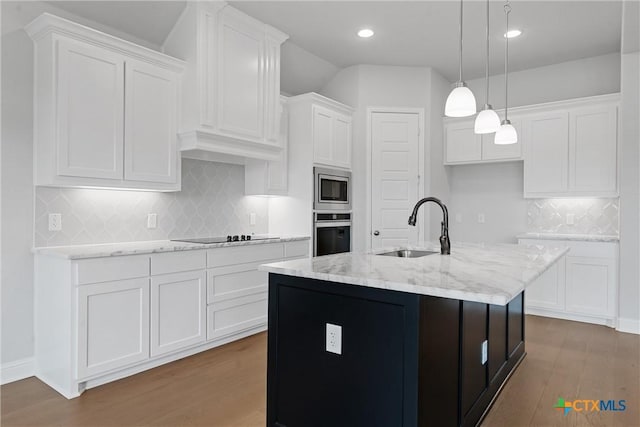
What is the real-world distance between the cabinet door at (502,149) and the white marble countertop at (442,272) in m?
2.54

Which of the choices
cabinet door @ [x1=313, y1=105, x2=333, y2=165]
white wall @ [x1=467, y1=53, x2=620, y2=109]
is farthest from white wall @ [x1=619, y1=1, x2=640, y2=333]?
cabinet door @ [x1=313, y1=105, x2=333, y2=165]

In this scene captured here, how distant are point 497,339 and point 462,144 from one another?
318 cm

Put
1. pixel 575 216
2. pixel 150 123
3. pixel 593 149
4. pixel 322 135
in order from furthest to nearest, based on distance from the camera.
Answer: pixel 575 216 < pixel 322 135 < pixel 593 149 < pixel 150 123

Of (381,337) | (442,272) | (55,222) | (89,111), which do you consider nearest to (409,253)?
(442,272)

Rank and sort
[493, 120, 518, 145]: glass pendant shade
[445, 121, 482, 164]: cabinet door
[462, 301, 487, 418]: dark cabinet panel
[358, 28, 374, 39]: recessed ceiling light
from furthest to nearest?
[445, 121, 482, 164]: cabinet door, [358, 28, 374, 39]: recessed ceiling light, [493, 120, 518, 145]: glass pendant shade, [462, 301, 487, 418]: dark cabinet panel

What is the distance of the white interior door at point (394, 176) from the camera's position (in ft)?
16.4

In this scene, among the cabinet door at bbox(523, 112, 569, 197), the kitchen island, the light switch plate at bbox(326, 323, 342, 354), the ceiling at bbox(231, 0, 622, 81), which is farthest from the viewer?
the cabinet door at bbox(523, 112, 569, 197)

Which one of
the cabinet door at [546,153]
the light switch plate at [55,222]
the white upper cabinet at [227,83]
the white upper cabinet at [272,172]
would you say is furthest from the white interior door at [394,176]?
the light switch plate at [55,222]

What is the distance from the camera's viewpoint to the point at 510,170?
5262 mm

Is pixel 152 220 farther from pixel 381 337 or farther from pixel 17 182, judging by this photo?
pixel 381 337

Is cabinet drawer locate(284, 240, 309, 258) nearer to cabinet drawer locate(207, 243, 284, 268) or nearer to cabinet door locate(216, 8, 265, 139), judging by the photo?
cabinet drawer locate(207, 243, 284, 268)

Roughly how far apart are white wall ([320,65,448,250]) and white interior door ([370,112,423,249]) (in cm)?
12

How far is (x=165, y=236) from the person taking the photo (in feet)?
12.2

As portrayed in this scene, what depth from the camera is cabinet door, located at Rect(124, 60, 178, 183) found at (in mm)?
3105
